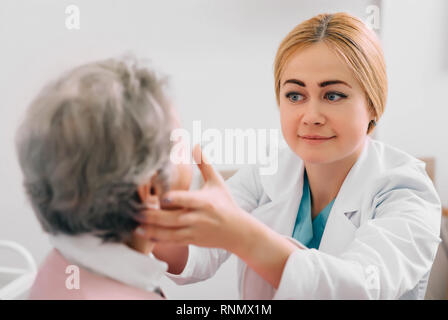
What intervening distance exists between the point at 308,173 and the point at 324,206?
0.05 m

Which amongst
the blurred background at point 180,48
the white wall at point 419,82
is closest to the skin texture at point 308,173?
the blurred background at point 180,48

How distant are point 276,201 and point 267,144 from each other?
0.60 feet

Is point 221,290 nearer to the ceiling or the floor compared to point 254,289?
nearer to the floor

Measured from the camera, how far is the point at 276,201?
0.62 metres

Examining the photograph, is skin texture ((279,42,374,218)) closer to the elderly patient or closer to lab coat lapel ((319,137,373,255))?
lab coat lapel ((319,137,373,255))

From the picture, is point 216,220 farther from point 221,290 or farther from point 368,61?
point 221,290

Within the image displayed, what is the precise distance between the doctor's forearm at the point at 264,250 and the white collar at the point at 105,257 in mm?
99

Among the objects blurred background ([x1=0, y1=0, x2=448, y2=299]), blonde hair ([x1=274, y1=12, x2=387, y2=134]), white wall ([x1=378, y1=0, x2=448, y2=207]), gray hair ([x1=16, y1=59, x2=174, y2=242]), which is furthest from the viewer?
white wall ([x1=378, y1=0, x2=448, y2=207])

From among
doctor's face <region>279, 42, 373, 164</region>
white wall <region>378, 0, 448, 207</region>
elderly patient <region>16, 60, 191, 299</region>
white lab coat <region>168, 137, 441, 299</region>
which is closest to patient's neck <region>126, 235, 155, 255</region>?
elderly patient <region>16, 60, 191, 299</region>

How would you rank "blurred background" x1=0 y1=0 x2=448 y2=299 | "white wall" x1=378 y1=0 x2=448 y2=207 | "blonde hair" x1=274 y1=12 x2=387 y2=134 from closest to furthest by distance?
"blonde hair" x1=274 y1=12 x2=387 y2=134, "blurred background" x1=0 y1=0 x2=448 y2=299, "white wall" x1=378 y1=0 x2=448 y2=207

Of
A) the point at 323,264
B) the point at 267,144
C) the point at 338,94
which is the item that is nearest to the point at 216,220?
the point at 323,264

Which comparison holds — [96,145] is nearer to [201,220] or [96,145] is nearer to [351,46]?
[201,220]

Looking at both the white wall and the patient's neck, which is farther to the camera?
the white wall

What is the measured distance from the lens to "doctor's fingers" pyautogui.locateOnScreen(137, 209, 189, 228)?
14.9 inches
